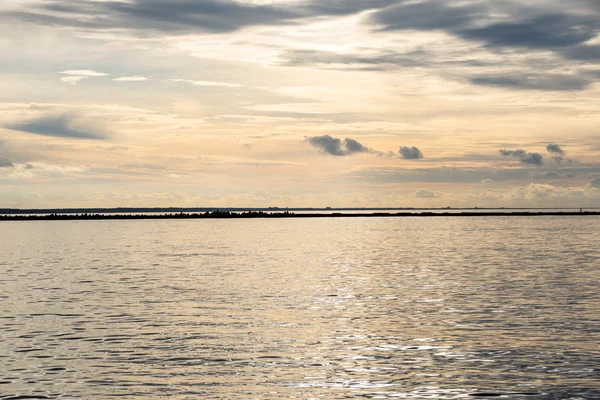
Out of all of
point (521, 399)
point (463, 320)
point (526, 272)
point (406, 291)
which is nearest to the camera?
point (521, 399)

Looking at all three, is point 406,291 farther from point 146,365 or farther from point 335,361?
point 146,365

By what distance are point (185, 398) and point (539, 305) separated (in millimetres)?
22596

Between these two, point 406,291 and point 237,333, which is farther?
point 406,291

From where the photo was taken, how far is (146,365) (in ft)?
74.6

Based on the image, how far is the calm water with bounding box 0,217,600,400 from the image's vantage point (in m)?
20.3

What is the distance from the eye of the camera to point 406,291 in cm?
4234

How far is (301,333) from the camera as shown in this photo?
2828 centimetres

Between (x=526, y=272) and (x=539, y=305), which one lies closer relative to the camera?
(x=539, y=305)

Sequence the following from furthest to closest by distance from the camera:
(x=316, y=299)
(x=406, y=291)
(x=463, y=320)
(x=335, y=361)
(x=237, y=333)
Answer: (x=406, y=291)
(x=316, y=299)
(x=463, y=320)
(x=237, y=333)
(x=335, y=361)

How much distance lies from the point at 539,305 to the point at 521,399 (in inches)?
711

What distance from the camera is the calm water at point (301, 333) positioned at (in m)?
20.3

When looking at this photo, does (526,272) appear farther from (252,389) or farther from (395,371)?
(252,389)

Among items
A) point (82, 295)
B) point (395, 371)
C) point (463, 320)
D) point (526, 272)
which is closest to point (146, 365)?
point (395, 371)

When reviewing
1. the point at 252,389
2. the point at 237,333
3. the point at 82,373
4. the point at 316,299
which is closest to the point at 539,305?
the point at 316,299
